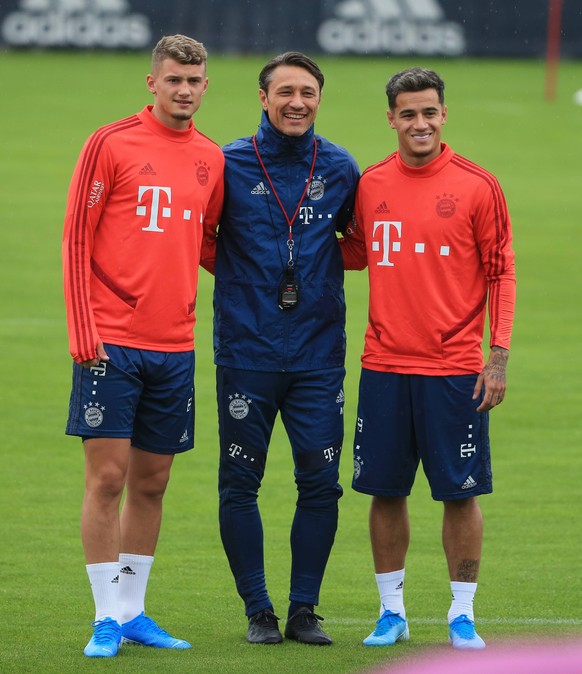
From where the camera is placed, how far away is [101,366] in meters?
5.49

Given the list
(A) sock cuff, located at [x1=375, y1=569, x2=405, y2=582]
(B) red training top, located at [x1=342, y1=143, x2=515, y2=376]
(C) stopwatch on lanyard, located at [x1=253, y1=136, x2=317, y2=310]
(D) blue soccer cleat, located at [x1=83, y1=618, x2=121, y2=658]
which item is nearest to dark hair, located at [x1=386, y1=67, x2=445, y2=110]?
(B) red training top, located at [x1=342, y1=143, x2=515, y2=376]

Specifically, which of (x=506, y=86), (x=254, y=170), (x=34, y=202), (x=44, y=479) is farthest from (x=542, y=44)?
(x=254, y=170)

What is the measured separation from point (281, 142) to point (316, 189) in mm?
223

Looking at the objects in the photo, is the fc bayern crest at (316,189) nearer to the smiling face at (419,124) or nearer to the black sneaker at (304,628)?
the smiling face at (419,124)

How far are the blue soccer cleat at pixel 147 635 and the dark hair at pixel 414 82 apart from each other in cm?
217

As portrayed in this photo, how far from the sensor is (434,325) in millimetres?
5707

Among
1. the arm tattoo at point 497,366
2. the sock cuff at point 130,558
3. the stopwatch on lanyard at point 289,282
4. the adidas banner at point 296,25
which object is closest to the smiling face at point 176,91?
the stopwatch on lanyard at point 289,282

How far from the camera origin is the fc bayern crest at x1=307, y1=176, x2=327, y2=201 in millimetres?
5809

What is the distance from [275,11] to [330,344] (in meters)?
22.1

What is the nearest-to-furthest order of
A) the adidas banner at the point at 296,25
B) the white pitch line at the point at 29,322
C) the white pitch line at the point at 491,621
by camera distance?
the white pitch line at the point at 491,621
the white pitch line at the point at 29,322
the adidas banner at the point at 296,25

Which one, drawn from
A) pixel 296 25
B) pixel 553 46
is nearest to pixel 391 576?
pixel 296 25

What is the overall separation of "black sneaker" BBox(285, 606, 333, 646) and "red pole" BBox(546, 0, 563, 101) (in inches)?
921

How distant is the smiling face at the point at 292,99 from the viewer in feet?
18.9

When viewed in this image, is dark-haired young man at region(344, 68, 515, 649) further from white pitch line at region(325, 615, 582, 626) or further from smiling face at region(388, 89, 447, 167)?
white pitch line at region(325, 615, 582, 626)
